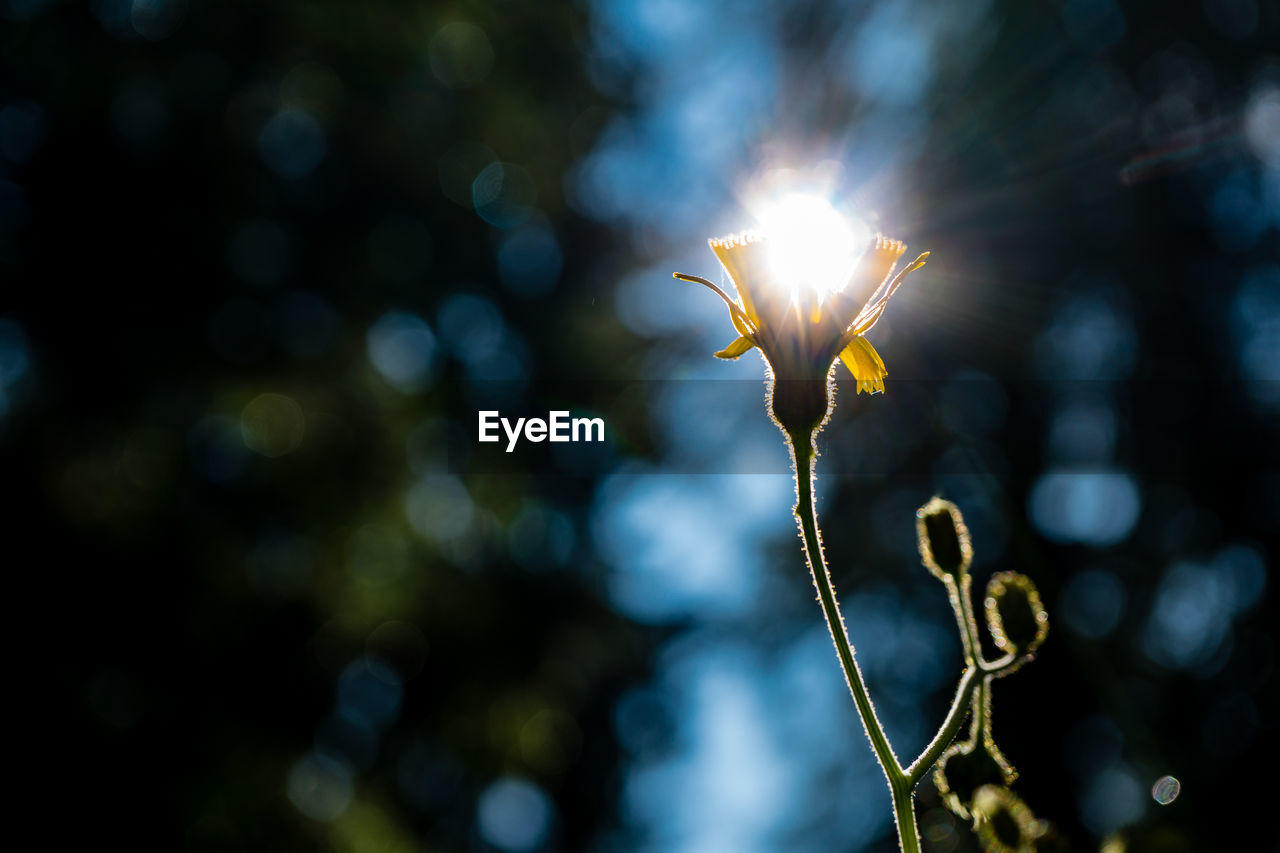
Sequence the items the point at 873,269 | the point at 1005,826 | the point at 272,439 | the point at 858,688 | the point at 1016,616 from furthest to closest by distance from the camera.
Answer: the point at 272,439
the point at 873,269
the point at 1016,616
the point at 858,688
the point at 1005,826

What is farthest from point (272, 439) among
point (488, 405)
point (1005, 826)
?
point (1005, 826)

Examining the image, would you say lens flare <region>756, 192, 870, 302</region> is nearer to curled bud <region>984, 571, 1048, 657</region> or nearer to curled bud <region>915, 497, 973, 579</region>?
curled bud <region>915, 497, 973, 579</region>

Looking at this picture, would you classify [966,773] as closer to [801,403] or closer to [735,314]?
[801,403]

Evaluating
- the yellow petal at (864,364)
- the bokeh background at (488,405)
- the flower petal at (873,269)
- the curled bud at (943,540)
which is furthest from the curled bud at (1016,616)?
the bokeh background at (488,405)

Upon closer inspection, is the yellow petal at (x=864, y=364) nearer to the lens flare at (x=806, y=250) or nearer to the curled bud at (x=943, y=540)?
the lens flare at (x=806, y=250)

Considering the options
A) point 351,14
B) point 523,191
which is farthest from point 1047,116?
point 351,14

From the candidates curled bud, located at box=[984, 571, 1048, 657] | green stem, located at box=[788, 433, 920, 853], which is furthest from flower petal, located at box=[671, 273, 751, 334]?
curled bud, located at box=[984, 571, 1048, 657]
